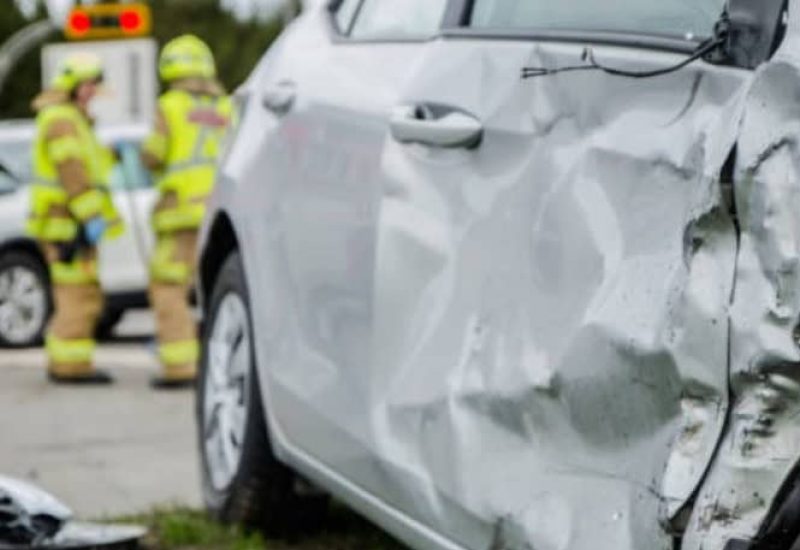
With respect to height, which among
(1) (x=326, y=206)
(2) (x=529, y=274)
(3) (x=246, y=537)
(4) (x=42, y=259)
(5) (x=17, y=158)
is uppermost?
(2) (x=529, y=274)

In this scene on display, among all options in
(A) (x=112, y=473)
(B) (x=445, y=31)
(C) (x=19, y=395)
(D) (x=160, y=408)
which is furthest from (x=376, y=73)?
(C) (x=19, y=395)

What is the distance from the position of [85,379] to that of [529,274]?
7.58 meters

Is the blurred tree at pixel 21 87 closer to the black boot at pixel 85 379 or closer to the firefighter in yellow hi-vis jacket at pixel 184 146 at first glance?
the firefighter in yellow hi-vis jacket at pixel 184 146

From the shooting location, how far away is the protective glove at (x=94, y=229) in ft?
39.6

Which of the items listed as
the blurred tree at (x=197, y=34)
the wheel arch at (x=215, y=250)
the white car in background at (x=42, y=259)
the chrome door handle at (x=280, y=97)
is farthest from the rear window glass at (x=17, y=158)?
the blurred tree at (x=197, y=34)

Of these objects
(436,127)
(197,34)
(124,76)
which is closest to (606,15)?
(436,127)

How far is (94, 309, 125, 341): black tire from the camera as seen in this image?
51.1ft

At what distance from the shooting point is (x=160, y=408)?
33.5 ft

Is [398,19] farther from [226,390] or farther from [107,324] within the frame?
[107,324]

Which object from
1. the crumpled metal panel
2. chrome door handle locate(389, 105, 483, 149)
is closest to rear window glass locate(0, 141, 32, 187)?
chrome door handle locate(389, 105, 483, 149)

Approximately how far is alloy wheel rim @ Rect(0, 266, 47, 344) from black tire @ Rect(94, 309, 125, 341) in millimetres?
457

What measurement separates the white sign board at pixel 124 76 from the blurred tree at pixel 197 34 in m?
28.2

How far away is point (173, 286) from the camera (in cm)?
1227

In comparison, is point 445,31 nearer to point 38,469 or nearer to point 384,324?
point 384,324
